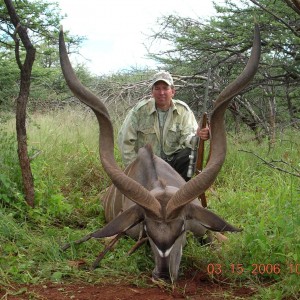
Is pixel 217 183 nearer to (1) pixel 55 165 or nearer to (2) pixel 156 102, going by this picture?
(2) pixel 156 102

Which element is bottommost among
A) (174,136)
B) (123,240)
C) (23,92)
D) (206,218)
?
(123,240)

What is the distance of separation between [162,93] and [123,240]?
72.2 inches

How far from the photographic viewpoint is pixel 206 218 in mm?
3361

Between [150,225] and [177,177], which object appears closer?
[150,225]

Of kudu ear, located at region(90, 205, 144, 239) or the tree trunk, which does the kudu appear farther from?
the tree trunk

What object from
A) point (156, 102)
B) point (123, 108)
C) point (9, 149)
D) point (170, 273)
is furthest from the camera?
point (123, 108)

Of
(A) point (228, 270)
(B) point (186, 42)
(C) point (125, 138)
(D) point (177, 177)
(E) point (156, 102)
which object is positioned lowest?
(A) point (228, 270)

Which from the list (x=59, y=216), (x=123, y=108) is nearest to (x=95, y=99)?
(x=59, y=216)

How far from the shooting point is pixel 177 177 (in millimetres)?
4328

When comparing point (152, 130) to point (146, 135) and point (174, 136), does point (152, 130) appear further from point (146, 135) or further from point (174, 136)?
point (174, 136)

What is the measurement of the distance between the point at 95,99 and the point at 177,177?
1178 mm
